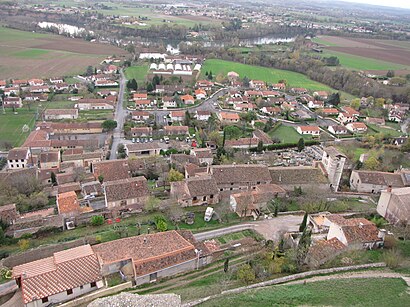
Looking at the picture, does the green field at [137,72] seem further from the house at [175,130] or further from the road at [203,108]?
the house at [175,130]

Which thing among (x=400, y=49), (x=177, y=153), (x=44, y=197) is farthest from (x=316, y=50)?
(x=44, y=197)

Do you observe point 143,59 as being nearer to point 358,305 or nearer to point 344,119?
point 344,119

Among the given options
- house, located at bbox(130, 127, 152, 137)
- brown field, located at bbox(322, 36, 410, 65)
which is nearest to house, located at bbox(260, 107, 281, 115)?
house, located at bbox(130, 127, 152, 137)

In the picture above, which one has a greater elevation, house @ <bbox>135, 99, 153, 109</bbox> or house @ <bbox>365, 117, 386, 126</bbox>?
house @ <bbox>365, 117, 386, 126</bbox>

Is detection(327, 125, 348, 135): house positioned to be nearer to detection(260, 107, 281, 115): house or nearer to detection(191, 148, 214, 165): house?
detection(260, 107, 281, 115): house

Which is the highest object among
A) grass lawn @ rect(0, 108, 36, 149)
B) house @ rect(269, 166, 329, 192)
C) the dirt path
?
the dirt path

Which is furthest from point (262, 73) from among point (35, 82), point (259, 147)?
point (35, 82)
